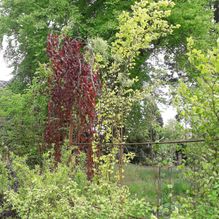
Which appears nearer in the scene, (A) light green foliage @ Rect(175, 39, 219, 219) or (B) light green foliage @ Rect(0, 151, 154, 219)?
(A) light green foliage @ Rect(175, 39, 219, 219)

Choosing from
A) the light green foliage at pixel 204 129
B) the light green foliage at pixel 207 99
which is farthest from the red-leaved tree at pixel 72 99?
the light green foliage at pixel 207 99

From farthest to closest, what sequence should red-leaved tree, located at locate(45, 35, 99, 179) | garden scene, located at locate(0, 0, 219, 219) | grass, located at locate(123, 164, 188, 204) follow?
grass, located at locate(123, 164, 188, 204), red-leaved tree, located at locate(45, 35, 99, 179), garden scene, located at locate(0, 0, 219, 219)

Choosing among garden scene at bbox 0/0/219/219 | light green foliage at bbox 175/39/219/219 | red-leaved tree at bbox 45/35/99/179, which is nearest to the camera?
light green foliage at bbox 175/39/219/219

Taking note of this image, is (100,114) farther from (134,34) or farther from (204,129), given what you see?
(204,129)

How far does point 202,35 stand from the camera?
12.5m

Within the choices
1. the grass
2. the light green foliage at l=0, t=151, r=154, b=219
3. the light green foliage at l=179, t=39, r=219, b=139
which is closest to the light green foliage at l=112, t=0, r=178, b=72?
the light green foliage at l=0, t=151, r=154, b=219

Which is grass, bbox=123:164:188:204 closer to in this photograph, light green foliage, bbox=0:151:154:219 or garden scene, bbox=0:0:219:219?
garden scene, bbox=0:0:219:219

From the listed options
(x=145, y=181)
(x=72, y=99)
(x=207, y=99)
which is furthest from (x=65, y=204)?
(x=145, y=181)

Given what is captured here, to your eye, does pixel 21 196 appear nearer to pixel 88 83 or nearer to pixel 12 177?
pixel 12 177

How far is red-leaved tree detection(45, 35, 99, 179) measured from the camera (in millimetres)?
6016

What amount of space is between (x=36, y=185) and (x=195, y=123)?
170 centimetres

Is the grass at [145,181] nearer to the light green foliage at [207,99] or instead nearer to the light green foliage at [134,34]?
the light green foliage at [134,34]

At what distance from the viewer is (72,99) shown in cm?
614

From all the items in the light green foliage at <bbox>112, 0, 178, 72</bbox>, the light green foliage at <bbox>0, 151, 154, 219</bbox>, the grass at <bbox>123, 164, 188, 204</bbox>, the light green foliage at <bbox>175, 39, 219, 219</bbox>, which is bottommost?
the grass at <bbox>123, 164, 188, 204</bbox>
